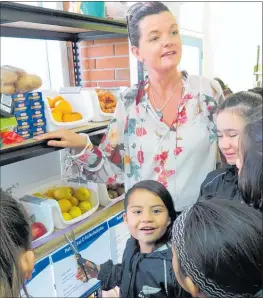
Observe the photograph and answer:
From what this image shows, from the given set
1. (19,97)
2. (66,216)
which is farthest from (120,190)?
(19,97)

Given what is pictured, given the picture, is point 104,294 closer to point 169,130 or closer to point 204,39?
point 169,130

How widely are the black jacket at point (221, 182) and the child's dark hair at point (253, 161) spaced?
0.60 meters

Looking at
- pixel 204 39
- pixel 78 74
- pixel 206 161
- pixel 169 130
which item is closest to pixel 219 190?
pixel 206 161

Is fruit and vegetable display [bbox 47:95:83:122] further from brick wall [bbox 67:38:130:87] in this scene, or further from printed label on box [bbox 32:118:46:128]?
brick wall [bbox 67:38:130:87]

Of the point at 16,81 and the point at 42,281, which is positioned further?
the point at 42,281

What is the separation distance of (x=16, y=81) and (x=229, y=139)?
64cm

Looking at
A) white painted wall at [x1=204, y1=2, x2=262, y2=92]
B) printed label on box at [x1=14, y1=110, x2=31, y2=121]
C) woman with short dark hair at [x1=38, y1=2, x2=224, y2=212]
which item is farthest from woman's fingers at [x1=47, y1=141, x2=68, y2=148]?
white painted wall at [x1=204, y1=2, x2=262, y2=92]

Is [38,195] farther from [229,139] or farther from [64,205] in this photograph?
[229,139]

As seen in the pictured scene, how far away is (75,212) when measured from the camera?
1.22 meters

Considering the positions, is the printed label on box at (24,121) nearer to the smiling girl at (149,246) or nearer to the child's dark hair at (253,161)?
the smiling girl at (149,246)

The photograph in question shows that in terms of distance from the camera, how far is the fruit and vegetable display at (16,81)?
92 cm

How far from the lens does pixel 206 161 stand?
102cm

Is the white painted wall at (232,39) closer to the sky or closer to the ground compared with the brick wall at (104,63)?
closer to the sky

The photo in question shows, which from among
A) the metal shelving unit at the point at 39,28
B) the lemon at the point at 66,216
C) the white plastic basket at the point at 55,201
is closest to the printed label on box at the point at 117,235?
the white plastic basket at the point at 55,201
